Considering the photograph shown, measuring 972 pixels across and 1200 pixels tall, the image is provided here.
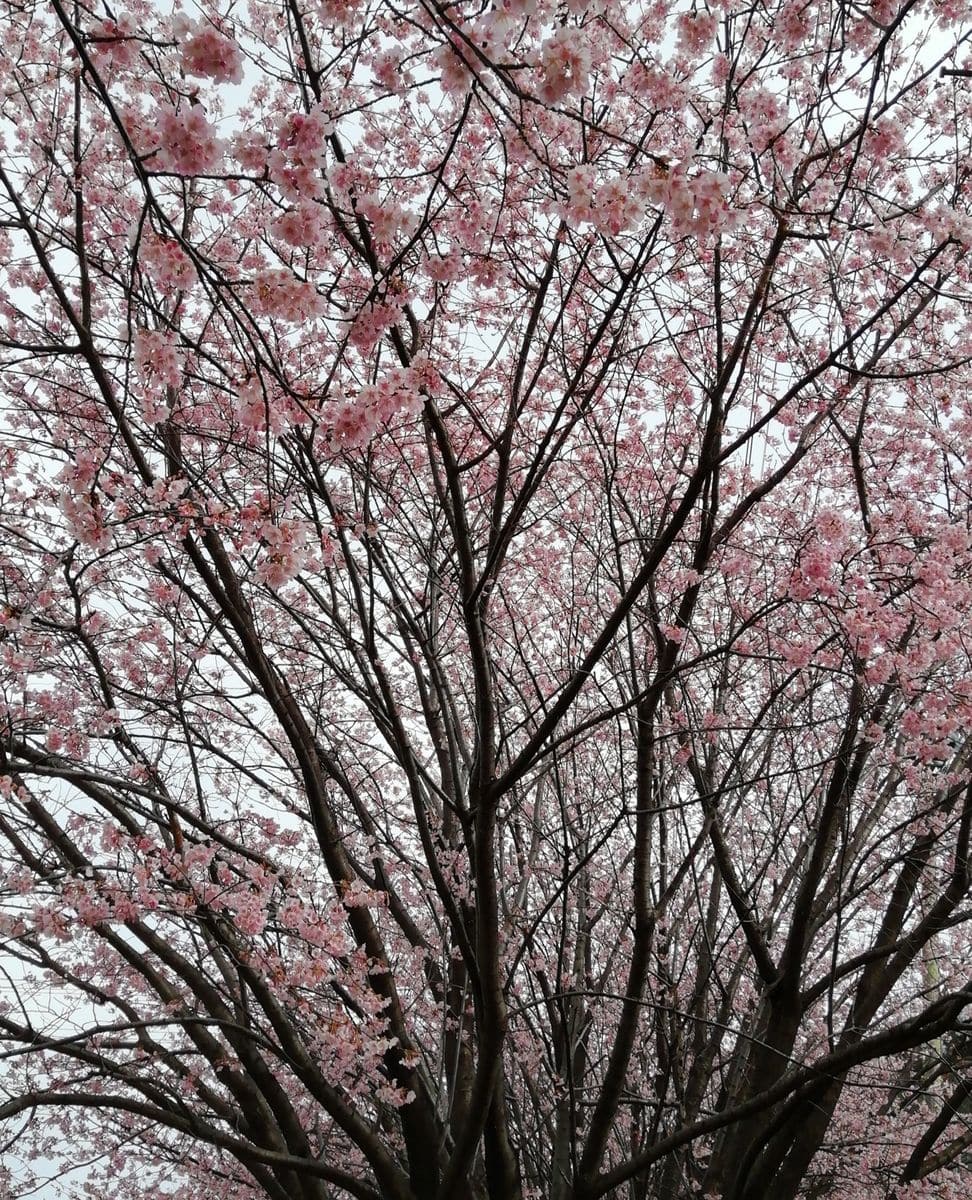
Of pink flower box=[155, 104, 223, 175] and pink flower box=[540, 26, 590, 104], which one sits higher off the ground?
pink flower box=[155, 104, 223, 175]

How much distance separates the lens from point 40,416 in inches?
205

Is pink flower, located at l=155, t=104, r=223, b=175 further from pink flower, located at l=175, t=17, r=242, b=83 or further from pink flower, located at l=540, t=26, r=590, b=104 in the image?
pink flower, located at l=540, t=26, r=590, b=104

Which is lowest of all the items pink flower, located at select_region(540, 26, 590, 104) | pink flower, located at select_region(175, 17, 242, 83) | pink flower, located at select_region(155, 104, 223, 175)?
pink flower, located at select_region(540, 26, 590, 104)

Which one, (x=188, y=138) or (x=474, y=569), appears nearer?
(x=188, y=138)

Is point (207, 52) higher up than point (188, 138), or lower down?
higher up

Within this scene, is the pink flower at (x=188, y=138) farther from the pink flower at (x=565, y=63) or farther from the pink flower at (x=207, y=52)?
the pink flower at (x=565, y=63)

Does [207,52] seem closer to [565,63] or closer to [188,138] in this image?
[188,138]

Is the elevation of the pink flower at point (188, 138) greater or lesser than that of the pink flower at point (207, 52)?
lesser

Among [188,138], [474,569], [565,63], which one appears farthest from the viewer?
[474,569]

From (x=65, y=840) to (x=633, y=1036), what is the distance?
318 centimetres

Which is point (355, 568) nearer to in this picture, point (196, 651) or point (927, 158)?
point (196, 651)

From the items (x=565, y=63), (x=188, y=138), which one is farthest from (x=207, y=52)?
(x=565, y=63)

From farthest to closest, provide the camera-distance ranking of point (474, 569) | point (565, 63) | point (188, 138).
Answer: point (474, 569) → point (188, 138) → point (565, 63)

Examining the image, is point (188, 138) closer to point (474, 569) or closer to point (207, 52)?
point (207, 52)
